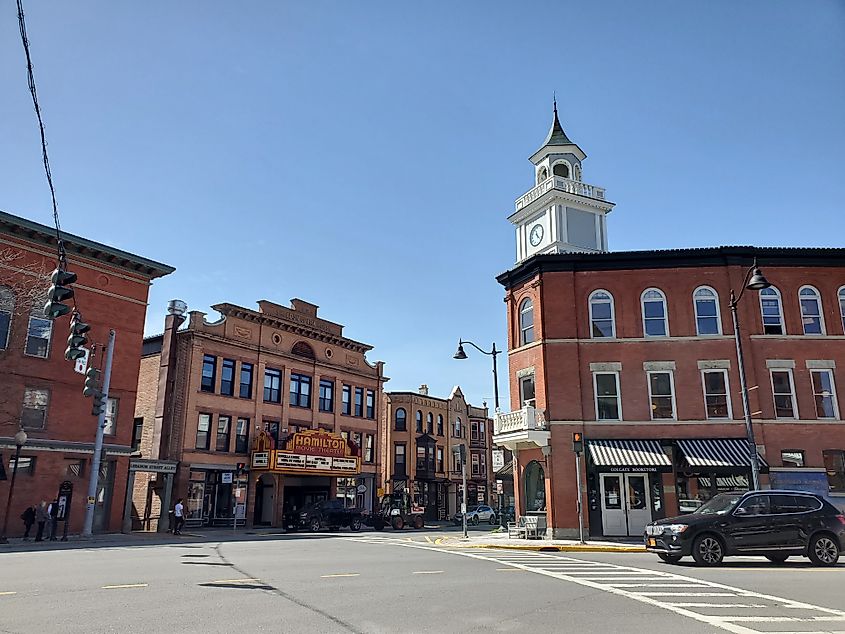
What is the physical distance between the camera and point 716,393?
88.3 ft

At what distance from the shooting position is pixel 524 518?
86.3 ft

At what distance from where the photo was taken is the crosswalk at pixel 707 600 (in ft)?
28.0

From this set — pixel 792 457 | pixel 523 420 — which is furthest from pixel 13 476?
pixel 792 457

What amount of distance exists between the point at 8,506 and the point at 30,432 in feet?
9.73

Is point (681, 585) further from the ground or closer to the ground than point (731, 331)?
closer to the ground

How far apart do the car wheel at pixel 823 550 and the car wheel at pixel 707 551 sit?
80.7 inches

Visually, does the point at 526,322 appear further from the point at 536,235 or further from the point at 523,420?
the point at 536,235

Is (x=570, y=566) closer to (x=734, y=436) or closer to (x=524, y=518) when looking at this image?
(x=524, y=518)

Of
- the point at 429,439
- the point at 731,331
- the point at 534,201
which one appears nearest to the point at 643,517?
the point at 731,331

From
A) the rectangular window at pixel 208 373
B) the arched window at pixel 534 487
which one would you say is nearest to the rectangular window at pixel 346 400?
the rectangular window at pixel 208 373

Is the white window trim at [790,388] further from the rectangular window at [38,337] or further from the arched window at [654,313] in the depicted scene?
the rectangular window at [38,337]

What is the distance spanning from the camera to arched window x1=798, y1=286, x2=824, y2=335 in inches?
1080

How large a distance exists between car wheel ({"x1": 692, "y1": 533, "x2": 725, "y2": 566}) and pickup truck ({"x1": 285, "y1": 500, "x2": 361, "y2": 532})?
23586mm

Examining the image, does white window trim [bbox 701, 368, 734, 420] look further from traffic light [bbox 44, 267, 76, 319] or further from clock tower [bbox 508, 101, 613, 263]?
traffic light [bbox 44, 267, 76, 319]
